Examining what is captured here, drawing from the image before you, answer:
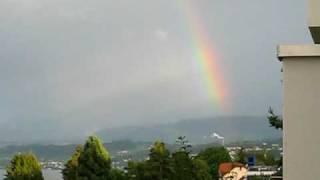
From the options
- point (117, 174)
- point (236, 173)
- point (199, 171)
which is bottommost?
point (117, 174)

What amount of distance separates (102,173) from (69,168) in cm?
186

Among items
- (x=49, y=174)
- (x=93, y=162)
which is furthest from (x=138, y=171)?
(x=49, y=174)

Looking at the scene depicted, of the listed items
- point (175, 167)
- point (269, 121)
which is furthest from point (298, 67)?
point (175, 167)

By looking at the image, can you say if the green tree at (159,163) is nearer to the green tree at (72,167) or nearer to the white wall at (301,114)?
the green tree at (72,167)

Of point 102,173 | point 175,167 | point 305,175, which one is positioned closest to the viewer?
point 305,175

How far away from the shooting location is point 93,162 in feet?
102

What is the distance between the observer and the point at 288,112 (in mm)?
6785

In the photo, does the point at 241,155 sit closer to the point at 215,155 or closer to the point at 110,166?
the point at 215,155

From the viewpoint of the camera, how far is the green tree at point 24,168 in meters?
32.8

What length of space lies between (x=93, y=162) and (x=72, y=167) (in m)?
1.49

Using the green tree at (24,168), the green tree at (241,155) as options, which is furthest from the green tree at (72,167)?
the green tree at (241,155)

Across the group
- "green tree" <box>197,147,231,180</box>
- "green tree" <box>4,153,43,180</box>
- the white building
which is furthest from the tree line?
the white building

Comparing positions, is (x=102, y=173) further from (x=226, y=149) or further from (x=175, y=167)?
(x=226, y=149)

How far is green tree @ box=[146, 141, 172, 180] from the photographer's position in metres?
29.3
